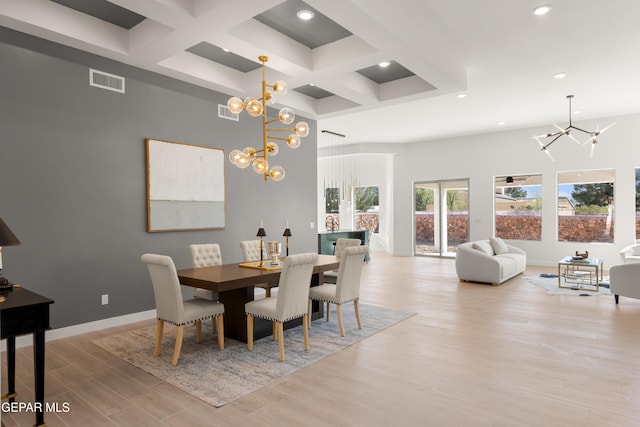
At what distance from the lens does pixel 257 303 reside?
11.9 feet

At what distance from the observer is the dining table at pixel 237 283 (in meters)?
3.50

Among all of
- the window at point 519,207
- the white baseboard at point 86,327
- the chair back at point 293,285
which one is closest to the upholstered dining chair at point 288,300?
the chair back at point 293,285

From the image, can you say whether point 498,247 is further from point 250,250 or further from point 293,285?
point 293,285

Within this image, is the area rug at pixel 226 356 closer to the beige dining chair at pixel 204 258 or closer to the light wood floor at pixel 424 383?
the light wood floor at pixel 424 383

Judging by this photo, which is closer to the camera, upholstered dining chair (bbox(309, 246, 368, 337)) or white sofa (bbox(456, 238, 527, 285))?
upholstered dining chair (bbox(309, 246, 368, 337))

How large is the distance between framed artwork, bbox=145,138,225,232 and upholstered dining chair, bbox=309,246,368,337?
2.06 metres

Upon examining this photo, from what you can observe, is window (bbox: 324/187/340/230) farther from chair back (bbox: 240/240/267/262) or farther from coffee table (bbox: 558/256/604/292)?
chair back (bbox: 240/240/267/262)

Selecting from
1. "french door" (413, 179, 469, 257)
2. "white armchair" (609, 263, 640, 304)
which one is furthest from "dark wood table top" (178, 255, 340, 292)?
"french door" (413, 179, 469, 257)

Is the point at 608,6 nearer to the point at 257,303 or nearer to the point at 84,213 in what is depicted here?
the point at 257,303

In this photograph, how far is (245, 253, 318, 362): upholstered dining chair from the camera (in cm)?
342

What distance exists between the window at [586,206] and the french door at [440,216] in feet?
7.17

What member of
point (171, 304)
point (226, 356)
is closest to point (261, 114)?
point (171, 304)

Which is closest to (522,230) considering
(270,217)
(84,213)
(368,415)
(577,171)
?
(577,171)

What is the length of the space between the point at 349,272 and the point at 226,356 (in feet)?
4.77
